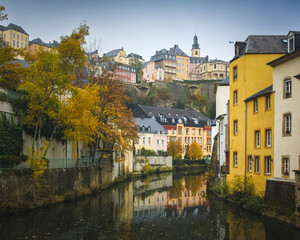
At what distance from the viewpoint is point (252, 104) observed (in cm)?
2748

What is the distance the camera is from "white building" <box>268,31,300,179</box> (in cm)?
2159

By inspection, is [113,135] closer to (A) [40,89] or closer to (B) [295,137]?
(A) [40,89]

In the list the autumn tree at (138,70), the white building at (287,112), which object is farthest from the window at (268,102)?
the autumn tree at (138,70)

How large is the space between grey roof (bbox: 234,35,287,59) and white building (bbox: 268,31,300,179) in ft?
13.3

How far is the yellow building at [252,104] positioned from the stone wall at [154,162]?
31.3 meters

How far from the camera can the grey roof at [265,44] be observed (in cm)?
2844

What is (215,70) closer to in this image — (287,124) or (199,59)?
(199,59)

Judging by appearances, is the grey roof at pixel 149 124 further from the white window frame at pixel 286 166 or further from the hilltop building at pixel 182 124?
the white window frame at pixel 286 166

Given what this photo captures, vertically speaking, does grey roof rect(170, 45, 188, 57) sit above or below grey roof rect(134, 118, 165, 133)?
above

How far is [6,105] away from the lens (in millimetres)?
25031

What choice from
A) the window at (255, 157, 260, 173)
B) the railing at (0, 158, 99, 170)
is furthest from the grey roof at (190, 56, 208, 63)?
the window at (255, 157, 260, 173)

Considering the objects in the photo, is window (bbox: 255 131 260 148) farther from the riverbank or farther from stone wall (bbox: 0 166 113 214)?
stone wall (bbox: 0 166 113 214)

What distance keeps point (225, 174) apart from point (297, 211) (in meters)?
13.5

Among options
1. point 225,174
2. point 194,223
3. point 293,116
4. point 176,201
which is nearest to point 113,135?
point 176,201
